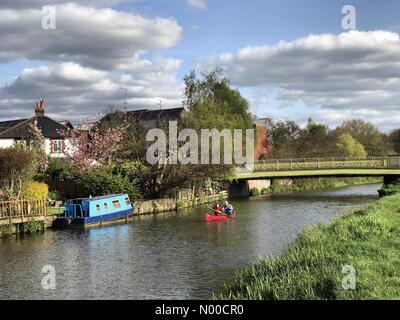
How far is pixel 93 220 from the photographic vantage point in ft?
118

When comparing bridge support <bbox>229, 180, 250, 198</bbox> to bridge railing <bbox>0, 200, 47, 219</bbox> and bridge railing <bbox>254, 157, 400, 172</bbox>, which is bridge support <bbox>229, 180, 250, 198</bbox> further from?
bridge railing <bbox>0, 200, 47, 219</bbox>

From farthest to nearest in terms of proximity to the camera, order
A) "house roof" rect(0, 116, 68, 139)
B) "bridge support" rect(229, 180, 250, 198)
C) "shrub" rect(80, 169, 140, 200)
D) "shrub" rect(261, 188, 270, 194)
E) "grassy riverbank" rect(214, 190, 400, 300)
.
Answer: "shrub" rect(261, 188, 270, 194) < "bridge support" rect(229, 180, 250, 198) < "house roof" rect(0, 116, 68, 139) < "shrub" rect(80, 169, 140, 200) < "grassy riverbank" rect(214, 190, 400, 300)

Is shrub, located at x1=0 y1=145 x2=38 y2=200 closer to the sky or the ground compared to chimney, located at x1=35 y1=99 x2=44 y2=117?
closer to the ground

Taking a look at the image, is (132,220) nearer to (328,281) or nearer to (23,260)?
(23,260)

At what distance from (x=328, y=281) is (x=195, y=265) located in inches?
440

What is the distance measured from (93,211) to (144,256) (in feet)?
40.4

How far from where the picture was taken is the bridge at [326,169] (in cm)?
6066

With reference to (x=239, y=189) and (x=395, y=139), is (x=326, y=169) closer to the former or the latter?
(x=239, y=189)

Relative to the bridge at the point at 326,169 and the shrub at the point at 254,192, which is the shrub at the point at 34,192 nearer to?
the bridge at the point at 326,169

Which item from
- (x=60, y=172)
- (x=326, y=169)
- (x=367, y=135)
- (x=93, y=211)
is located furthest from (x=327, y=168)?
(x=367, y=135)

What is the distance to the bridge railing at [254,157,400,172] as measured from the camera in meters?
60.8

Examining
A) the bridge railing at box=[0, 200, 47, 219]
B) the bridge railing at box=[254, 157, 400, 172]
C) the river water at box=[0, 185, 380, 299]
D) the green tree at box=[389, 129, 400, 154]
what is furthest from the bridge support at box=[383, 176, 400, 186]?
the green tree at box=[389, 129, 400, 154]

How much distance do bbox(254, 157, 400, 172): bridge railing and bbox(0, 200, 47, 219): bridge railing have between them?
1367 inches
